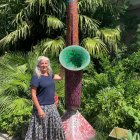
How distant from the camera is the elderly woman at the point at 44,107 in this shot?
5.57 meters

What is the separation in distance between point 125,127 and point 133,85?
73 centimetres

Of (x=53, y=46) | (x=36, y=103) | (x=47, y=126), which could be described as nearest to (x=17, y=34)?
(x=53, y=46)

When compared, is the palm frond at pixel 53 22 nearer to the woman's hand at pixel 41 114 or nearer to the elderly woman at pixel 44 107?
the elderly woman at pixel 44 107

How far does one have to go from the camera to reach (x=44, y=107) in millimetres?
5730

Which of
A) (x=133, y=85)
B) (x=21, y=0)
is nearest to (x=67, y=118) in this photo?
(x=133, y=85)

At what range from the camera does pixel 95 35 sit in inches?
359

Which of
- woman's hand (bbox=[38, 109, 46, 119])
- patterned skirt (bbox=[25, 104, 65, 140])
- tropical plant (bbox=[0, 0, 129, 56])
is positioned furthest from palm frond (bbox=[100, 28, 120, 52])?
woman's hand (bbox=[38, 109, 46, 119])

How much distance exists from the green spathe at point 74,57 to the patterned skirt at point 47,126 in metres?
0.63

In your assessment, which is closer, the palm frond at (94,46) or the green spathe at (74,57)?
the green spathe at (74,57)

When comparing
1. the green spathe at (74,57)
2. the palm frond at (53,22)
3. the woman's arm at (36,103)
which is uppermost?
the green spathe at (74,57)

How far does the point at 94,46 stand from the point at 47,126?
9.84ft

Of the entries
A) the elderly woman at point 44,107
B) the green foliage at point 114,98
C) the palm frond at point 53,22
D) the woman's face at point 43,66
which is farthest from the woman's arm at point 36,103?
the palm frond at point 53,22

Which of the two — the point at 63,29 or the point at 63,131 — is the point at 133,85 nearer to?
the point at 63,131

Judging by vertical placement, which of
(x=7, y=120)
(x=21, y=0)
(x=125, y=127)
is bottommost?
(x=7, y=120)
